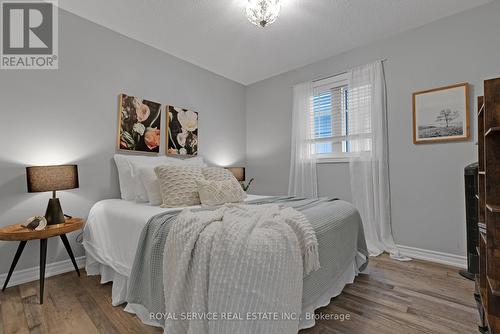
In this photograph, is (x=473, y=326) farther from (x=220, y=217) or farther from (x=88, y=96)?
(x=88, y=96)

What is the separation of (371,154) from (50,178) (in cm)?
328

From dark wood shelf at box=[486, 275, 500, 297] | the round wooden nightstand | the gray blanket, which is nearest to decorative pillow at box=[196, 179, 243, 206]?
the gray blanket

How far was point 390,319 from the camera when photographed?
1480 millimetres

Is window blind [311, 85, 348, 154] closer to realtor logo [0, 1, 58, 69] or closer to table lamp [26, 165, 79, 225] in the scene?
table lamp [26, 165, 79, 225]

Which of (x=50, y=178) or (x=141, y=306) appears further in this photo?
(x=50, y=178)

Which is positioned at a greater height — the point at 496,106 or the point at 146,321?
the point at 496,106

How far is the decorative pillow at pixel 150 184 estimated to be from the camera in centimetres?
213

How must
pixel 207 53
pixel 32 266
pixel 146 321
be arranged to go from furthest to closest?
pixel 207 53 < pixel 32 266 < pixel 146 321

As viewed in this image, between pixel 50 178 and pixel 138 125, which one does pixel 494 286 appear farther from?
pixel 138 125

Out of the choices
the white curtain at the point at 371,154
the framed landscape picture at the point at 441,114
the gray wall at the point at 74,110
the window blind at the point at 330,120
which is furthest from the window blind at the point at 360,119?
the gray wall at the point at 74,110

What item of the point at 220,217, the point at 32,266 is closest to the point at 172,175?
the point at 220,217

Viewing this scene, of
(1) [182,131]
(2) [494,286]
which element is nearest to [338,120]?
(1) [182,131]

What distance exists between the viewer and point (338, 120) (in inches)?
125

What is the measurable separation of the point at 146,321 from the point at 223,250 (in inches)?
33.8
